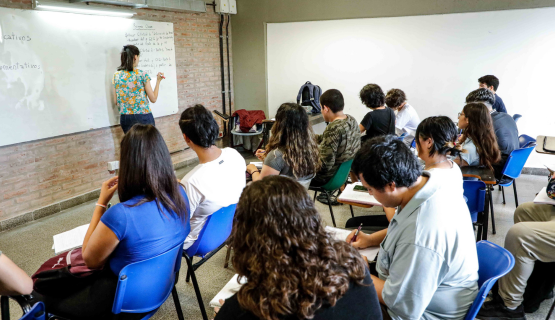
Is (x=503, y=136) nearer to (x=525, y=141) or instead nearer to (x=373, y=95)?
(x=525, y=141)

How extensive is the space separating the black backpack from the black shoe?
3919 mm

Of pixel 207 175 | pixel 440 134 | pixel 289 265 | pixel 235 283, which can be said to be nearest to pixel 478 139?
pixel 440 134

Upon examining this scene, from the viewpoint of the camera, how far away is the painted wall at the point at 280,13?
503 centimetres

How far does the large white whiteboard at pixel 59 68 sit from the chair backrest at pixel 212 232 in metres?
2.52

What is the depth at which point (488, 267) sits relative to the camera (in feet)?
4.93

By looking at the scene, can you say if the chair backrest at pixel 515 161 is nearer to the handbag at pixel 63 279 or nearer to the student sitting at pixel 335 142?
the student sitting at pixel 335 142

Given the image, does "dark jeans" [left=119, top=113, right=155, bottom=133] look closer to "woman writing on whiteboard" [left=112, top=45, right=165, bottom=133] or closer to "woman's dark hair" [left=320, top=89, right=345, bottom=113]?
"woman writing on whiteboard" [left=112, top=45, right=165, bottom=133]

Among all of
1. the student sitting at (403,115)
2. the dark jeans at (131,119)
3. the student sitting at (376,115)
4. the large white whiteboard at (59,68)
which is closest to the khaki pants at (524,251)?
the student sitting at (376,115)

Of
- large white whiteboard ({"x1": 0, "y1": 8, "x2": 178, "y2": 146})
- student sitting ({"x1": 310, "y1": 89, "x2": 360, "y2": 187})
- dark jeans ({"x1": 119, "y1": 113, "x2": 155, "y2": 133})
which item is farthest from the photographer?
dark jeans ({"x1": 119, "y1": 113, "x2": 155, "y2": 133})

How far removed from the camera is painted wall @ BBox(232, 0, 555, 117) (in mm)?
5027

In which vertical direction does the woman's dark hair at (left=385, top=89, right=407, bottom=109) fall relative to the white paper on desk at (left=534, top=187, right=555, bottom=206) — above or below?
above

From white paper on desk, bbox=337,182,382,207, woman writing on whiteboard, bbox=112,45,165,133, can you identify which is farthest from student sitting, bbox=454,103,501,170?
woman writing on whiteboard, bbox=112,45,165,133

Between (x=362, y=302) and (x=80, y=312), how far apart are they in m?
1.18

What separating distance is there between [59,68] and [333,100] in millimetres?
2724
